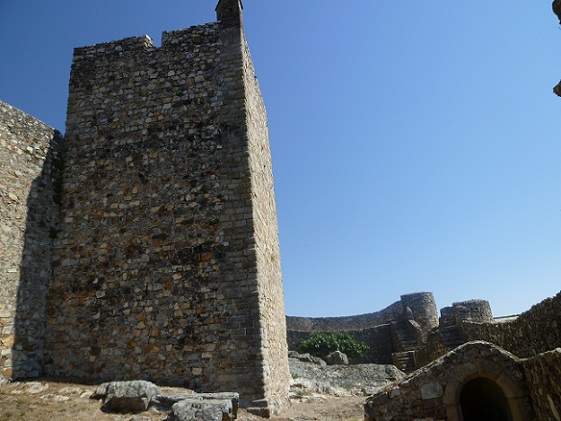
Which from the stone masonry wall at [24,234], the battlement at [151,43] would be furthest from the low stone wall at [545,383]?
the battlement at [151,43]

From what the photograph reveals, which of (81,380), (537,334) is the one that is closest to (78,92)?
(81,380)

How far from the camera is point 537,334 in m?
9.20

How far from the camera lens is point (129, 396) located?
26.0 feet

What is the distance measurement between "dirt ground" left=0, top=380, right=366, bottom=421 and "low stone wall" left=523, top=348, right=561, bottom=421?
3.98m

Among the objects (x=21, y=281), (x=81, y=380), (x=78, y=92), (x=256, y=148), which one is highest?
(x=78, y=92)

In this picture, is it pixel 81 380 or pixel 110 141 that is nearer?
pixel 81 380

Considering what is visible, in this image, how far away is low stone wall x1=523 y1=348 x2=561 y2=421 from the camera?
5470 mm

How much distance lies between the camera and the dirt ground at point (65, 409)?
7344mm

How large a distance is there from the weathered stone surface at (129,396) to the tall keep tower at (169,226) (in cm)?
109

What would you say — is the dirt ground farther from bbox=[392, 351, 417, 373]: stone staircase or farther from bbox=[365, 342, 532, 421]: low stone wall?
bbox=[392, 351, 417, 373]: stone staircase

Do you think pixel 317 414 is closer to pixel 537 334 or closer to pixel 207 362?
pixel 207 362

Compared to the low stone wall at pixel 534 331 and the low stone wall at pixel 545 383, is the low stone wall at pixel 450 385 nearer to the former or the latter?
the low stone wall at pixel 545 383

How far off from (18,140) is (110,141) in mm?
2109

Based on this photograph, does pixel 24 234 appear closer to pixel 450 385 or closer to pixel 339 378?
pixel 450 385
